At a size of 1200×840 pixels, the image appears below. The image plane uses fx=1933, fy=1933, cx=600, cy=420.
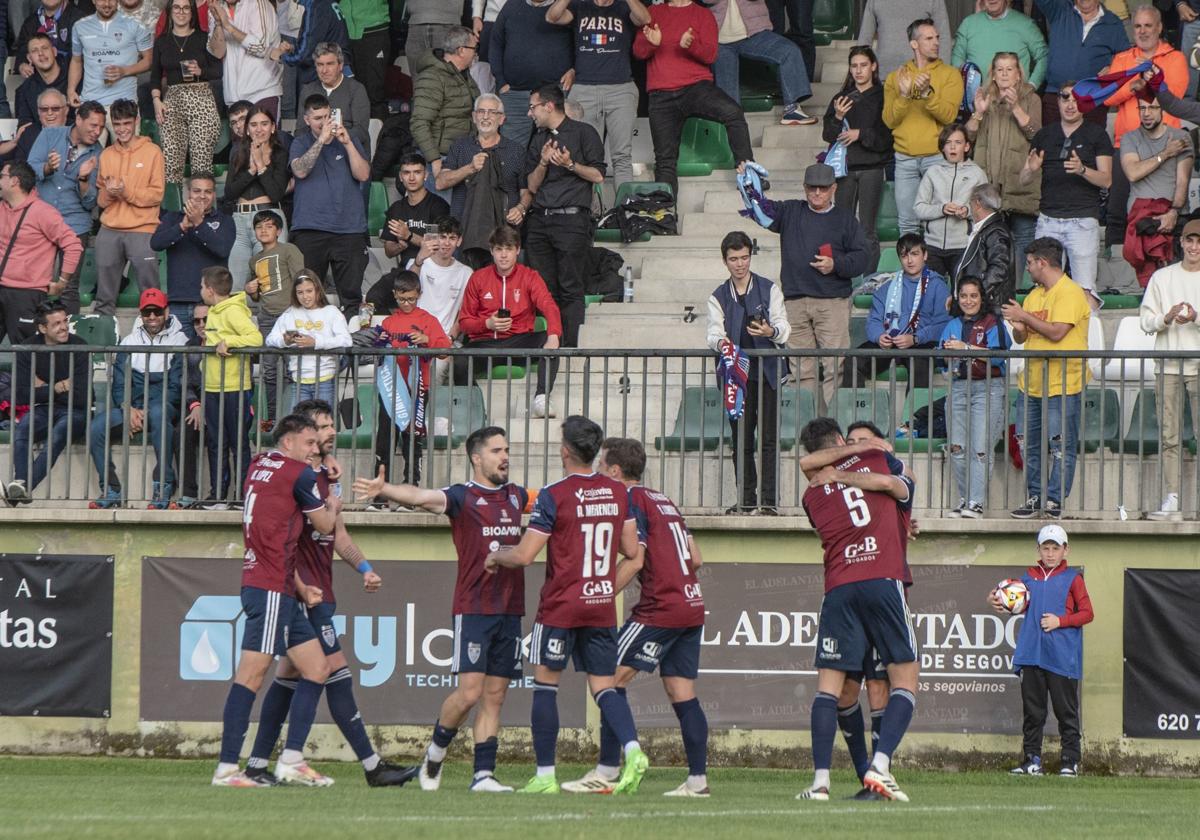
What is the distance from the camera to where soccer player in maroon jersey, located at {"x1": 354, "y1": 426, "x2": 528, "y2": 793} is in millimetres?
11406

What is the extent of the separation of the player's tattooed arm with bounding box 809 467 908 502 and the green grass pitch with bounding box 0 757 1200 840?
5.92ft

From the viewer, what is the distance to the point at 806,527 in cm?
1419

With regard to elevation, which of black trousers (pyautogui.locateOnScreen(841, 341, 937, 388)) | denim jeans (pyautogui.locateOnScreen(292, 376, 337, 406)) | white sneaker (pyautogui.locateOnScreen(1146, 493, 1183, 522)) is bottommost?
white sneaker (pyautogui.locateOnScreen(1146, 493, 1183, 522))

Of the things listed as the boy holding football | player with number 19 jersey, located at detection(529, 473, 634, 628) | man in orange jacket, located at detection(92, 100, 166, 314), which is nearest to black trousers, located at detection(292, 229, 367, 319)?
man in orange jacket, located at detection(92, 100, 166, 314)

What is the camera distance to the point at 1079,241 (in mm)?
16359

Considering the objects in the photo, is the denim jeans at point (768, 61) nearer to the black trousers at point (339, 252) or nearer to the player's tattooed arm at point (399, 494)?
the black trousers at point (339, 252)

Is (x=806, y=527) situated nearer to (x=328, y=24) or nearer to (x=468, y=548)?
(x=468, y=548)

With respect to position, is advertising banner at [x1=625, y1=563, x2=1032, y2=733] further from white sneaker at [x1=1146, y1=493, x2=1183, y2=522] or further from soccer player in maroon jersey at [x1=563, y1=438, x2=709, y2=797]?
soccer player in maroon jersey at [x1=563, y1=438, x2=709, y2=797]

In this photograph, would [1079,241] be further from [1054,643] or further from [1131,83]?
[1054,643]

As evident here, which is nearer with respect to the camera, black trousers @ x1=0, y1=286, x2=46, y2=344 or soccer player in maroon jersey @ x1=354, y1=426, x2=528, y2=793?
soccer player in maroon jersey @ x1=354, y1=426, x2=528, y2=793

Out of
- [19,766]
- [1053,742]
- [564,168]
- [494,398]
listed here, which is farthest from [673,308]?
[19,766]

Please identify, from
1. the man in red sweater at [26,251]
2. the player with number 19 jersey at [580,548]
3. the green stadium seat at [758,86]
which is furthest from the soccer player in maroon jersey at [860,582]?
the green stadium seat at [758,86]

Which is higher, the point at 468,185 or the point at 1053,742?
the point at 468,185

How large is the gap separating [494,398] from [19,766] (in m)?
4.40
